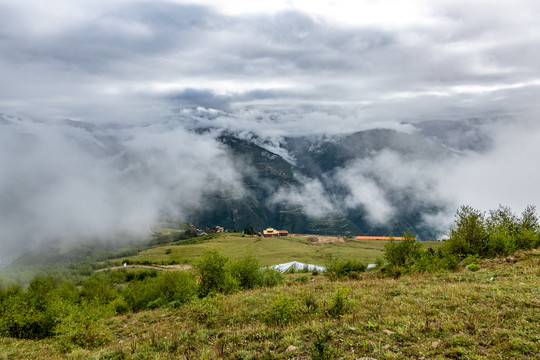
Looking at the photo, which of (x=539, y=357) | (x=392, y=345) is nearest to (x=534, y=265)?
(x=539, y=357)

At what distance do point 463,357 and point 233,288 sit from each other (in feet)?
93.1

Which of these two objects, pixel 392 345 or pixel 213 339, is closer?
pixel 392 345

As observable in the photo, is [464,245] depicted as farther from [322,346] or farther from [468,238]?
[322,346]

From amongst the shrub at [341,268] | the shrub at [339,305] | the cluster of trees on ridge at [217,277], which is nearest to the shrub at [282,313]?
the shrub at [339,305]

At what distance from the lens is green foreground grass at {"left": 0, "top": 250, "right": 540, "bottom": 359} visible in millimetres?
10664

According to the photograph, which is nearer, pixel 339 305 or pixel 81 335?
pixel 339 305

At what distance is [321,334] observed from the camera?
41.6ft

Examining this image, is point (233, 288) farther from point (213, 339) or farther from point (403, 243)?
point (403, 243)

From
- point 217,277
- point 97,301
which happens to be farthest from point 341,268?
point 97,301

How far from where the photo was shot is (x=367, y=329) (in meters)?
13.1

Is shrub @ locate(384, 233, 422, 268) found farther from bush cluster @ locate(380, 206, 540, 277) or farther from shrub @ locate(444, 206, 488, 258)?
shrub @ locate(444, 206, 488, 258)

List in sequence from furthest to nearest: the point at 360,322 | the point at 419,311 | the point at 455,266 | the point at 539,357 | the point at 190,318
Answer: the point at 455,266
the point at 190,318
the point at 419,311
the point at 360,322
the point at 539,357

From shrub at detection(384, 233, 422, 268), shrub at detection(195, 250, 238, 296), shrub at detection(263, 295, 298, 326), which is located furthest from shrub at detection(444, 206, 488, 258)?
shrub at detection(263, 295, 298, 326)

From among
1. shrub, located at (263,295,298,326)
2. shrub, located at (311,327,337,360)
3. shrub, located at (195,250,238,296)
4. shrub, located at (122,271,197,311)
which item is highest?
shrub, located at (311,327,337,360)
